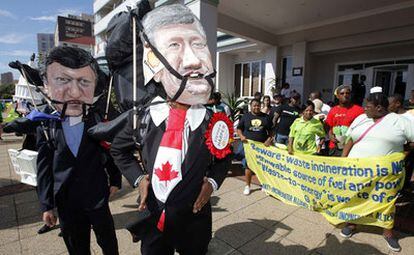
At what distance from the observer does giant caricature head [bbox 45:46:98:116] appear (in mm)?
1876

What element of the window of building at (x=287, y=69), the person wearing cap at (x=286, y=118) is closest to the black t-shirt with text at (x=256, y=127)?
the person wearing cap at (x=286, y=118)

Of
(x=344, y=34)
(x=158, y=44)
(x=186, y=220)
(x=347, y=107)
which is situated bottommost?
(x=186, y=220)

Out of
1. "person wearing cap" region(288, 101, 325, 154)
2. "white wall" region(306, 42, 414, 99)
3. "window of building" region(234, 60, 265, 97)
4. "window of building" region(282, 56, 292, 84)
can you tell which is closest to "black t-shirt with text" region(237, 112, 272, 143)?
"person wearing cap" region(288, 101, 325, 154)

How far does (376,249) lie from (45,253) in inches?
142

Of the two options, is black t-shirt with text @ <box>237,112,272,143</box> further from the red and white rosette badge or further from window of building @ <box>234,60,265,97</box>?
window of building @ <box>234,60,265,97</box>

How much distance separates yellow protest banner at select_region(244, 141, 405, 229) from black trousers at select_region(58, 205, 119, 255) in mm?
2632

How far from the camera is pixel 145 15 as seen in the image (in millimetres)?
1566

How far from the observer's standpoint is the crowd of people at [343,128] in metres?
2.90

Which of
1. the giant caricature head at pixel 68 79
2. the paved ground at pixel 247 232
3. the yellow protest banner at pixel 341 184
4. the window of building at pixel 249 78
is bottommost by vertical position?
the paved ground at pixel 247 232

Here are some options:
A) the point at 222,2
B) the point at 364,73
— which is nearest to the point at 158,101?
the point at 222,2

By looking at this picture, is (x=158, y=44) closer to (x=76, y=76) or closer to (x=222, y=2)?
(x=76, y=76)

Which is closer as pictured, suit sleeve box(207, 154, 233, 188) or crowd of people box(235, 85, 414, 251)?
suit sleeve box(207, 154, 233, 188)

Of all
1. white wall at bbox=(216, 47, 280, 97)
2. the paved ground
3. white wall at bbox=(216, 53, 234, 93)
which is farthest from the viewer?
white wall at bbox=(216, 53, 234, 93)

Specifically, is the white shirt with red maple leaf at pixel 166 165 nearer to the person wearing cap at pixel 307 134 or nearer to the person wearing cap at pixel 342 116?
the person wearing cap at pixel 307 134
